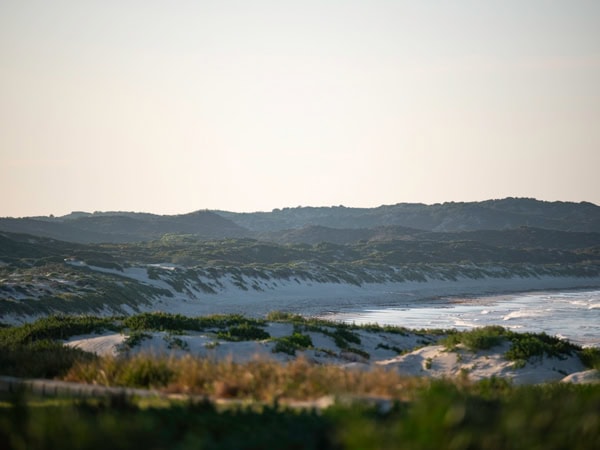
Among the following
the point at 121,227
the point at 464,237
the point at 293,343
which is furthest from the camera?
the point at 121,227

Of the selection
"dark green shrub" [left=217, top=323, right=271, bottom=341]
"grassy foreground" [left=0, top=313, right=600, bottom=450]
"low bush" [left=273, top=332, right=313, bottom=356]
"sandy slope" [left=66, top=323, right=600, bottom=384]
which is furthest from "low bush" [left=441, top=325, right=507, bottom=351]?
"grassy foreground" [left=0, top=313, right=600, bottom=450]

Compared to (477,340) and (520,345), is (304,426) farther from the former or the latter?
(520,345)

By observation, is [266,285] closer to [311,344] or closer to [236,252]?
[236,252]

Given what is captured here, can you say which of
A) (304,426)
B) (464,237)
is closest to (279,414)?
(304,426)

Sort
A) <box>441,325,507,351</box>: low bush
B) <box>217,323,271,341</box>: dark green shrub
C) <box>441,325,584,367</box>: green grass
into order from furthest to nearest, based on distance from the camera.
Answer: <box>217,323,271,341</box>: dark green shrub
<box>441,325,507,351</box>: low bush
<box>441,325,584,367</box>: green grass

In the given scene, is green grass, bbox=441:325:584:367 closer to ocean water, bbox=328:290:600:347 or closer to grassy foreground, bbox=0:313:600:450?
grassy foreground, bbox=0:313:600:450

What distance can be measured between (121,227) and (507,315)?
12041 cm

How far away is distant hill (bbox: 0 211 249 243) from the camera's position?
13262 cm

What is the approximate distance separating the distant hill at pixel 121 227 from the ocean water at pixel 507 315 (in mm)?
85163

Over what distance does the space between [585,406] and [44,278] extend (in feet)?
130

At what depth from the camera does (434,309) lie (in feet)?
176

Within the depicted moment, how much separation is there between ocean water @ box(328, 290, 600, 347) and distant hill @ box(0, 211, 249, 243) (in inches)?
3353

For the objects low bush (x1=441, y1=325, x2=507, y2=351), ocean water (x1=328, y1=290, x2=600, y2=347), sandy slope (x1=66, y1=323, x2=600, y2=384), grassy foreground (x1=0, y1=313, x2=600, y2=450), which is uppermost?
grassy foreground (x1=0, y1=313, x2=600, y2=450)

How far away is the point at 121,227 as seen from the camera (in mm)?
156750
